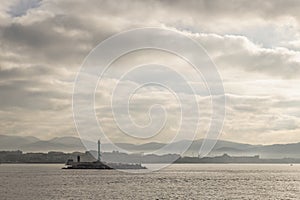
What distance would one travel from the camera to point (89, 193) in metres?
125

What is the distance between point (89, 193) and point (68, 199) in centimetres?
1752

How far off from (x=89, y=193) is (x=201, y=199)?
3034 cm

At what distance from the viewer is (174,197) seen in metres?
113

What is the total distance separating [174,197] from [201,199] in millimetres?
6438

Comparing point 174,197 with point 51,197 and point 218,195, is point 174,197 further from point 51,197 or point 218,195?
point 51,197

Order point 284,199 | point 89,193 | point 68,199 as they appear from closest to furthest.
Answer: point 68,199 < point 284,199 < point 89,193

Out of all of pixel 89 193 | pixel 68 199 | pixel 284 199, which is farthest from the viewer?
pixel 89 193

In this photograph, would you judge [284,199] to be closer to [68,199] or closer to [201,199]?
[201,199]

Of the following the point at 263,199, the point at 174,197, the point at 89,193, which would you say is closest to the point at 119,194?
the point at 89,193

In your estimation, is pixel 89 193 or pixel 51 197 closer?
pixel 51 197

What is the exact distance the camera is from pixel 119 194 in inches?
4798

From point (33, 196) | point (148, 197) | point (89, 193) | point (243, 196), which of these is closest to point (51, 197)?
point (33, 196)

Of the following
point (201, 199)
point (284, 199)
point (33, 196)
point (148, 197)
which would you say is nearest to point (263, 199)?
point (284, 199)

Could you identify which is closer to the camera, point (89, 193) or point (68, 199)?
point (68, 199)
